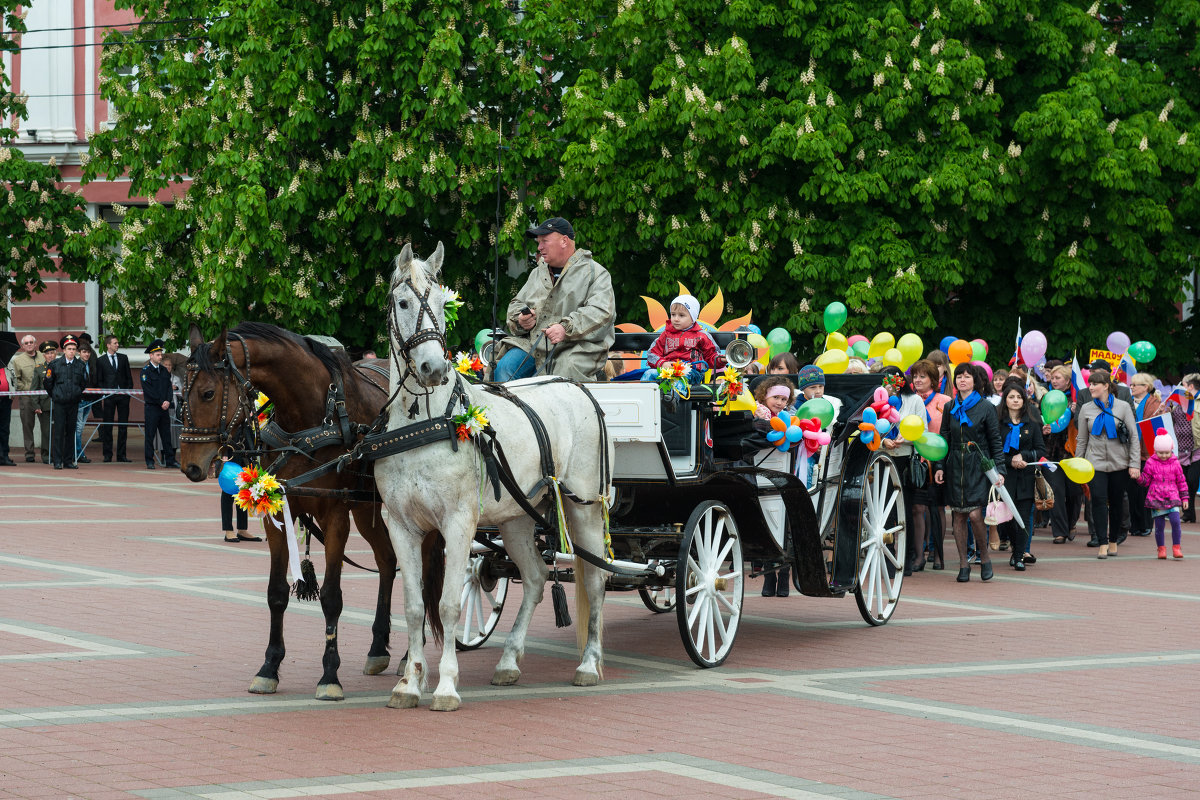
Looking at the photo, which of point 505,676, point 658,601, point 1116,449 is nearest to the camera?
point 505,676

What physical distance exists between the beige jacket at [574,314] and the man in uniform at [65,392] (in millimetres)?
19414

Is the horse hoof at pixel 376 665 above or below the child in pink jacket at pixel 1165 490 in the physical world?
below

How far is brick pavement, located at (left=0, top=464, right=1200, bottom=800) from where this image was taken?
6.65 metres

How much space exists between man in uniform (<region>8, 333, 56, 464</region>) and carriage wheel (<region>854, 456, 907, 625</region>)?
69.5 ft

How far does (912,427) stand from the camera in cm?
1372

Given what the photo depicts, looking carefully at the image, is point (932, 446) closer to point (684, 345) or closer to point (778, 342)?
point (778, 342)

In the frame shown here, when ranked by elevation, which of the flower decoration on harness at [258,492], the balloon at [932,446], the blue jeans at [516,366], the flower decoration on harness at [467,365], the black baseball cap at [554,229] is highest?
the black baseball cap at [554,229]

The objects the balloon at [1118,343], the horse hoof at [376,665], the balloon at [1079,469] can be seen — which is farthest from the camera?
the balloon at [1118,343]

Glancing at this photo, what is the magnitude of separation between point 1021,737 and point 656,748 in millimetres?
1776

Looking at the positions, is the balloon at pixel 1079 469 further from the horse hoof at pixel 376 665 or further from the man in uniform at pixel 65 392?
the man in uniform at pixel 65 392

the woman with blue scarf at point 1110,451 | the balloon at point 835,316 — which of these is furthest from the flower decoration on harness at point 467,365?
Result: the woman with blue scarf at point 1110,451

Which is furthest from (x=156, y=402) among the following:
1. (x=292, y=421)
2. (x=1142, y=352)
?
(x=292, y=421)

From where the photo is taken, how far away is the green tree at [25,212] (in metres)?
30.9

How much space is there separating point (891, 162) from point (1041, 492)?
7946mm
